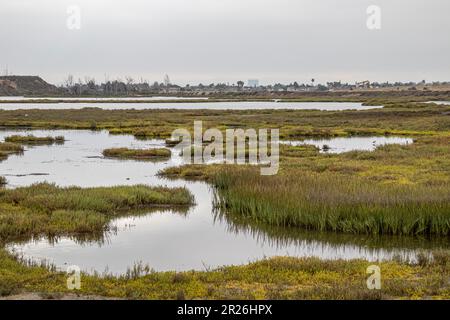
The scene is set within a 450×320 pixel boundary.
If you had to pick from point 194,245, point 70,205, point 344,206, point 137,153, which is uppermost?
point 344,206

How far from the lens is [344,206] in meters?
18.4

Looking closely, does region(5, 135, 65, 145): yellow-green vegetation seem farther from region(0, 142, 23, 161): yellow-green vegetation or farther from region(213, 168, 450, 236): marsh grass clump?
region(213, 168, 450, 236): marsh grass clump

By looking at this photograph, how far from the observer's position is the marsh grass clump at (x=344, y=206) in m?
17.3

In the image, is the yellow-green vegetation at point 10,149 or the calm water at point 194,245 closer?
the calm water at point 194,245

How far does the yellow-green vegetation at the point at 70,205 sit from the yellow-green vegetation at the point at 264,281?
359cm

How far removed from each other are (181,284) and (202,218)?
30.2 ft

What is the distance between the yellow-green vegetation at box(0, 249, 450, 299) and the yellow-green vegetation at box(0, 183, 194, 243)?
3592mm

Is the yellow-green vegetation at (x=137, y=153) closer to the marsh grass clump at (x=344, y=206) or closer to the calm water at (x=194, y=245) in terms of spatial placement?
the calm water at (x=194, y=245)

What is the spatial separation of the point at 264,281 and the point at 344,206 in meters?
6.95

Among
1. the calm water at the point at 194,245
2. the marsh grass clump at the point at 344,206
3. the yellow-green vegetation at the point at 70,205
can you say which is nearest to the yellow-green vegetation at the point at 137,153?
the yellow-green vegetation at the point at 70,205

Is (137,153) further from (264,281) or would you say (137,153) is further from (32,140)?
(264,281)

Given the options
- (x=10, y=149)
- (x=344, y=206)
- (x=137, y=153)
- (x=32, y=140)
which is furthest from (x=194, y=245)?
(x=32, y=140)

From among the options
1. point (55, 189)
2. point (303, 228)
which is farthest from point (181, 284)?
point (55, 189)
